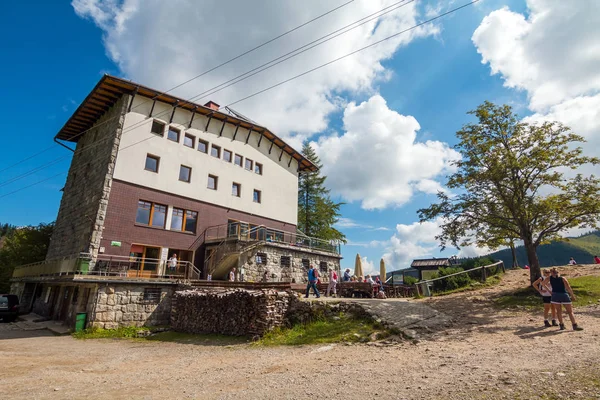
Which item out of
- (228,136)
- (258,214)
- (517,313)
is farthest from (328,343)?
(228,136)

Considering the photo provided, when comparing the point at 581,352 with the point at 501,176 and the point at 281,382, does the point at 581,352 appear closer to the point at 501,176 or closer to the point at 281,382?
the point at 281,382

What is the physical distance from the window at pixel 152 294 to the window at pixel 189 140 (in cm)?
1119

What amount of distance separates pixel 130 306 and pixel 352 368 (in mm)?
13439

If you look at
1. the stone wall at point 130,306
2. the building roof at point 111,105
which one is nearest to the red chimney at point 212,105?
the building roof at point 111,105

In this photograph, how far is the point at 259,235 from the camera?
70.3 feet

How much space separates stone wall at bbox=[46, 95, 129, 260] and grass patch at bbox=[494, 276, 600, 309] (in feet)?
69.9

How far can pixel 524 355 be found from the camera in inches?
268

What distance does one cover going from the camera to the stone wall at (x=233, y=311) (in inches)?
478

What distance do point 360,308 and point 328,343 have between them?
7.34 feet

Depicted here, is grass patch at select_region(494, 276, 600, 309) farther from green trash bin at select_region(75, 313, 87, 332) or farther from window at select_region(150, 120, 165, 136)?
window at select_region(150, 120, 165, 136)

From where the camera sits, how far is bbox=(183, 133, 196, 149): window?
2352 centimetres

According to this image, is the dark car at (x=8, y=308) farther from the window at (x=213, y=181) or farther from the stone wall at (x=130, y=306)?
the window at (x=213, y=181)

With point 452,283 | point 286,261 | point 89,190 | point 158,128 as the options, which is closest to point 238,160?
point 158,128

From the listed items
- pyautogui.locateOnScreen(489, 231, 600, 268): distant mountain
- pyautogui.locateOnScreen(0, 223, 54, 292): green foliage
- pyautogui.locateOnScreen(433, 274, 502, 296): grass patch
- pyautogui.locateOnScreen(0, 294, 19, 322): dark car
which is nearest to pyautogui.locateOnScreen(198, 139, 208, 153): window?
pyautogui.locateOnScreen(0, 294, 19, 322): dark car
